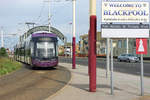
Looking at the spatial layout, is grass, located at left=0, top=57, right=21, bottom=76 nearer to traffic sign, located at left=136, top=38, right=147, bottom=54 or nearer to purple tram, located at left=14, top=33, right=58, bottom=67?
purple tram, located at left=14, top=33, right=58, bottom=67

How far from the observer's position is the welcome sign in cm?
1050

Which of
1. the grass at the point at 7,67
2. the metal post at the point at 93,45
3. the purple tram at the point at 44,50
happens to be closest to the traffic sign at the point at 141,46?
the metal post at the point at 93,45

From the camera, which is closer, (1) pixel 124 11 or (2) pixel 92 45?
(1) pixel 124 11

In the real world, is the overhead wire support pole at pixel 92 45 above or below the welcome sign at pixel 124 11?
below

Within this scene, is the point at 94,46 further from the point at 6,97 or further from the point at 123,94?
the point at 6,97

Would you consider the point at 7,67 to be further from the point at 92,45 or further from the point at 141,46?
Answer: the point at 141,46

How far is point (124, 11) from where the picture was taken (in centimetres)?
1056

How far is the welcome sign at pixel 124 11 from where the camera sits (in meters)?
10.5

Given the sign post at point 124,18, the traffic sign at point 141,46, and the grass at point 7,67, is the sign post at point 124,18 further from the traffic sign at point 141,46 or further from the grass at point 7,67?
the grass at point 7,67

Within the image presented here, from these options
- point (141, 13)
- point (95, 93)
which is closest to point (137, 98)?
point (95, 93)

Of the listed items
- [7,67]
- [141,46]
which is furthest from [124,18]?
[7,67]

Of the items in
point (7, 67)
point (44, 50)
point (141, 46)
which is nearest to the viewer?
point (141, 46)

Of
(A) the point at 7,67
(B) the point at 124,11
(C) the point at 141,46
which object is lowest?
(A) the point at 7,67

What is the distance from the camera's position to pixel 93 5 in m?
10.9
